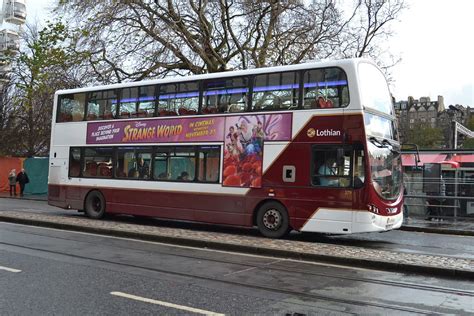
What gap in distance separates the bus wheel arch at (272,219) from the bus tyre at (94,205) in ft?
18.7

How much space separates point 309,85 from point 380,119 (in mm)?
1892

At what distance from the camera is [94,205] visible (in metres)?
15.5

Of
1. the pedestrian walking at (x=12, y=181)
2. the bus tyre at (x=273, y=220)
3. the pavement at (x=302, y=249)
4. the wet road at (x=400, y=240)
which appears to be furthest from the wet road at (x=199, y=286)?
the pedestrian walking at (x=12, y=181)

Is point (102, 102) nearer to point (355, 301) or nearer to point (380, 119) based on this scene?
point (380, 119)

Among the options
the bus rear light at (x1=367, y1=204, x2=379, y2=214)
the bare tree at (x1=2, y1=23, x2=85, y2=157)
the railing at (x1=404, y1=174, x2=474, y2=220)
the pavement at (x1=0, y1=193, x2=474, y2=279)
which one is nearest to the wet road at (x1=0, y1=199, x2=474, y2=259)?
the bus rear light at (x1=367, y1=204, x2=379, y2=214)

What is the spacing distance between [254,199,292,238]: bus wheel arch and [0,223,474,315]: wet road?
2363 millimetres

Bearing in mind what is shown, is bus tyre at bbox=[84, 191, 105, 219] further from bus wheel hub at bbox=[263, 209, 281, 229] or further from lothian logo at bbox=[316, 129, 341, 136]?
lothian logo at bbox=[316, 129, 341, 136]

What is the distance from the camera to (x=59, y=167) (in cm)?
1623

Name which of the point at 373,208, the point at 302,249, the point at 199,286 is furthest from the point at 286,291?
the point at 373,208

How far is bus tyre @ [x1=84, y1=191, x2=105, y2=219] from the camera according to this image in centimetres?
1512

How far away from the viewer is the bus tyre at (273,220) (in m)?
11.6

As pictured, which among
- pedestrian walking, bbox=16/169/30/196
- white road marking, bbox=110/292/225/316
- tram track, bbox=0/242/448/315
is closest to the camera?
white road marking, bbox=110/292/225/316

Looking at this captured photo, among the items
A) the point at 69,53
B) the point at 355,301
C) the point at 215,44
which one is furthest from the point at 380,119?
the point at 69,53

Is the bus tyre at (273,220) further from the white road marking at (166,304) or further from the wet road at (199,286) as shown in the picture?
the white road marking at (166,304)
